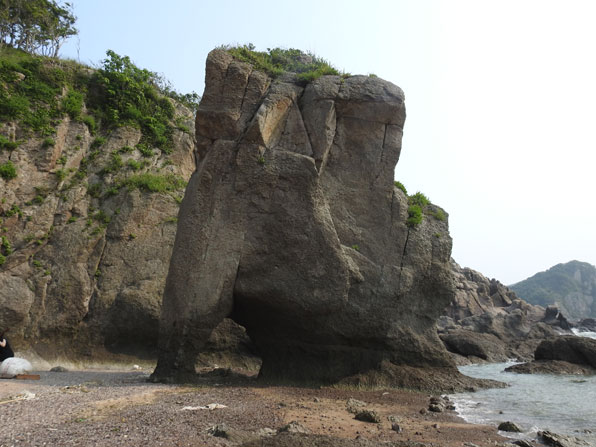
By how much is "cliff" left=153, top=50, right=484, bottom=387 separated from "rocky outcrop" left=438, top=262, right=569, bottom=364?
1903 cm

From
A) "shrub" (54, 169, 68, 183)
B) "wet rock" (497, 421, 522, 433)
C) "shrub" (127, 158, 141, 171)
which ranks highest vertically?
"shrub" (127, 158, 141, 171)

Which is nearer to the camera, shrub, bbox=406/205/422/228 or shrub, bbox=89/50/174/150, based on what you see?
shrub, bbox=406/205/422/228

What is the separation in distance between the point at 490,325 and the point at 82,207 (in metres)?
41.6

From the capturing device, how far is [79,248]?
22.2 meters

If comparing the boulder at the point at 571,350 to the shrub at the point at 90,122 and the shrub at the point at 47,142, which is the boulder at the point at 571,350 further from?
the shrub at the point at 47,142

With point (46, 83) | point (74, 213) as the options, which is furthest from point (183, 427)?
point (46, 83)

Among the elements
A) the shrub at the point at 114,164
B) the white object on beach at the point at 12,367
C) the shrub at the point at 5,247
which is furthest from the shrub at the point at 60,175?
the white object on beach at the point at 12,367

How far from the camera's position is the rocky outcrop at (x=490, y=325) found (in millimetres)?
36094

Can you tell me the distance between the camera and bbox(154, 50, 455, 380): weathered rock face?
14672 mm

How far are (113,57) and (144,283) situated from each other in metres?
14.7

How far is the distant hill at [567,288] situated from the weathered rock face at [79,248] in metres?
166

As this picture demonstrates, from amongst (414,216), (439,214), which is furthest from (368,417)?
(439,214)

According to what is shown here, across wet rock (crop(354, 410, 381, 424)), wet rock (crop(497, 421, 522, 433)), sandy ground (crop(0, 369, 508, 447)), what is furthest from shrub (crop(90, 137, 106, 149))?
wet rock (crop(497, 421, 522, 433))

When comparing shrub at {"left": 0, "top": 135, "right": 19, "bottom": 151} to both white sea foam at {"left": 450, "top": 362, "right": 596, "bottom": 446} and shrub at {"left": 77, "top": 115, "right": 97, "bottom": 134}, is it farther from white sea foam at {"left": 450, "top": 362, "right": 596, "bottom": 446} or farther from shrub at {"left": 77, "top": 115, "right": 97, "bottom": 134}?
white sea foam at {"left": 450, "top": 362, "right": 596, "bottom": 446}
